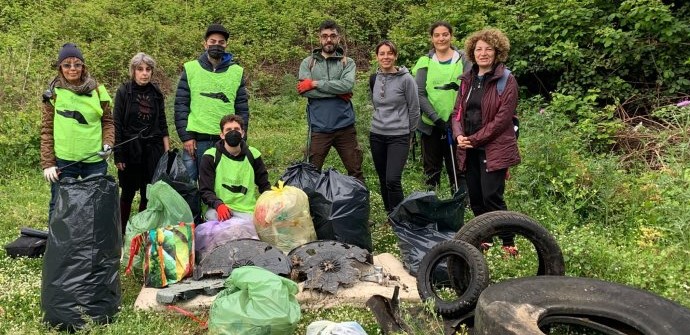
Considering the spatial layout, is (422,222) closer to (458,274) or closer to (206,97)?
(458,274)

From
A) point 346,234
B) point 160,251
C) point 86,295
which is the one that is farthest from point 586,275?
point 86,295

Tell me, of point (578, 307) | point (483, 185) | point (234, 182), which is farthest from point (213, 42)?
point (578, 307)

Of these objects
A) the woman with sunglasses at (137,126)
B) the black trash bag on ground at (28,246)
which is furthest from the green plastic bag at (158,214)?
the black trash bag on ground at (28,246)

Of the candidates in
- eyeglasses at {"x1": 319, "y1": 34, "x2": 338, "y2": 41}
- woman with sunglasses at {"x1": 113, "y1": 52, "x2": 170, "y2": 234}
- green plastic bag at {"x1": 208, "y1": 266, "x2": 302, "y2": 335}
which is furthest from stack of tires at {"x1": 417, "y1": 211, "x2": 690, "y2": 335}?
woman with sunglasses at {"x1": 113, "y1": 52, "x2": 170, "y2": 234}

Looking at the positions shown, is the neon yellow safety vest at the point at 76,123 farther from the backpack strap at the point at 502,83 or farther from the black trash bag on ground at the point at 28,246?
the backpack strap at the point at 502,83

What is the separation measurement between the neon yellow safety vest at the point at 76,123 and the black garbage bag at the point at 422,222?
254 centimetres

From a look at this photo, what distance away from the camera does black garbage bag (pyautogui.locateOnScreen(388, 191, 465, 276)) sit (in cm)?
471

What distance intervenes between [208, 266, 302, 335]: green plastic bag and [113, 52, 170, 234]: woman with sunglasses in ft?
7.02

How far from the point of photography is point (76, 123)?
15.3 feet

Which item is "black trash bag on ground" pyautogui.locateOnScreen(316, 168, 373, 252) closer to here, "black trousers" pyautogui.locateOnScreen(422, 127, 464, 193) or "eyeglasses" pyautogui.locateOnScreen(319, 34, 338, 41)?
"black trousers" pyautogui.locateOnScreen(422, 127, 464, 193)

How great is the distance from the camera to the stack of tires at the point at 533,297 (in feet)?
10.6

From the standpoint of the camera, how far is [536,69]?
8898 millimetres

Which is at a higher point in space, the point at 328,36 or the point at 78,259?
the point at 328,36

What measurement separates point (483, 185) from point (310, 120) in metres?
1.89
